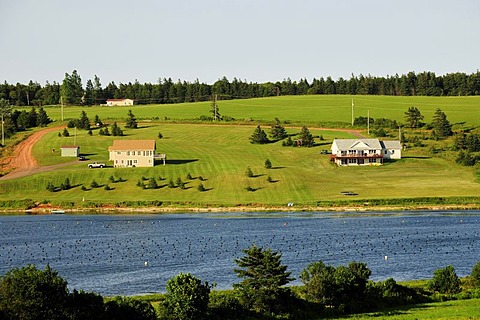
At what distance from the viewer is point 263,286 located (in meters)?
50.6

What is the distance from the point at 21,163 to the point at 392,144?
225 ft

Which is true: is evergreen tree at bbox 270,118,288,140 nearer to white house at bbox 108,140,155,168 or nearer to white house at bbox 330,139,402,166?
white house at bbox 330,139,402,166

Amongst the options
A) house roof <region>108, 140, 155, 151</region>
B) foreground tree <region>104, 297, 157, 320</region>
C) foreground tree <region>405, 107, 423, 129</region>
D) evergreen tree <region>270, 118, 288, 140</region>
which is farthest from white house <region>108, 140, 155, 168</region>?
foreground tree <region>104, 297, 157, 320</region>

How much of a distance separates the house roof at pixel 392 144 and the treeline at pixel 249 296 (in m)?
96.3

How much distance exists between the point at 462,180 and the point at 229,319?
308 ft

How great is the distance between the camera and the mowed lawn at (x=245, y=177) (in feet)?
420

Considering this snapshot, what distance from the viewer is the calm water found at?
70562 millimetres

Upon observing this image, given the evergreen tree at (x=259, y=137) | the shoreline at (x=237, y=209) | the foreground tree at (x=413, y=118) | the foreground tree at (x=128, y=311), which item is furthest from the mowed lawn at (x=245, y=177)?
the foreground tree at (x=128, y=311)

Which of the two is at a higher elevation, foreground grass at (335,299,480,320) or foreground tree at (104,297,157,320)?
foreground tree at (104,297,157,320)

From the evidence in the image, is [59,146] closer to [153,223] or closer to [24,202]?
[24,202]

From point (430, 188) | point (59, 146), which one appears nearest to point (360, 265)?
point (430, 188)

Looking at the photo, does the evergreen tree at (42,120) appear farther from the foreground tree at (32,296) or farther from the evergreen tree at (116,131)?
the foreground tree at (32,296)

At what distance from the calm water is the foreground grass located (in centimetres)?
1474

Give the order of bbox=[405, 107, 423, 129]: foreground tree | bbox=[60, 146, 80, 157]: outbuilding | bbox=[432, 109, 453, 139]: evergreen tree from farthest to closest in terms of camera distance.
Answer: bbox=[405, 107, 423, 129]: foreground tree < bbox=[432, 109, 453, 139]: evergreen tree < bbox=[60, 146, 80, 157]: outbuilding
